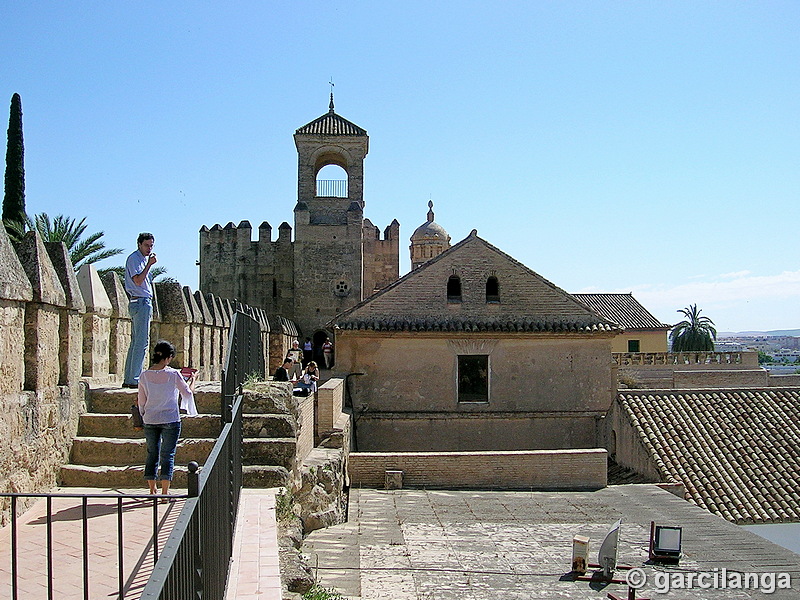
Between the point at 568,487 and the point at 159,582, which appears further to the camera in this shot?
the point at 568,487

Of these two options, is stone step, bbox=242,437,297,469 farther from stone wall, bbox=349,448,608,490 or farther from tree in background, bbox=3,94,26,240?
tree in background, bbox=3,94,26,240

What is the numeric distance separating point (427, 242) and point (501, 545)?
119ft

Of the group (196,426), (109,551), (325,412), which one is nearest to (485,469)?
(325,412)

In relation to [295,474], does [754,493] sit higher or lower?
lower

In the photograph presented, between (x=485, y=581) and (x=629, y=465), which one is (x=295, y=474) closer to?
(x=485, y=581)

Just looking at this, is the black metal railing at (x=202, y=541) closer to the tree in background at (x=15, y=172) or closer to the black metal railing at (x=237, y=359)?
the black metal railing at (x=237, y=359)

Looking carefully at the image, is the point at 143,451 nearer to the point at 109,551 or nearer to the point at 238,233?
the point at 109,551

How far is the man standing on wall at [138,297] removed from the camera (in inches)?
316

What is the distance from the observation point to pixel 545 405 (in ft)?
70.2

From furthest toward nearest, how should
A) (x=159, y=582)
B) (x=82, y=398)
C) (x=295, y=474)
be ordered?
(x=295, y=474)
(x=82, y=398)
(x=159, y=582)

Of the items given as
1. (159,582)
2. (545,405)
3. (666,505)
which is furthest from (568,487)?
(159,582)

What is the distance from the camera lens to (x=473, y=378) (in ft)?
70.0

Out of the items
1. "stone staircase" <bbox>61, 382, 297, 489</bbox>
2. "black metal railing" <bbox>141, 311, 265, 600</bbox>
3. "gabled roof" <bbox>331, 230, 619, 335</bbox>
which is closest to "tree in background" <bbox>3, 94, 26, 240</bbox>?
"gabled roof" <bbox>331, 230, 619, 335</bbox>

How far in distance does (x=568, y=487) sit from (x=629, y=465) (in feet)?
13.3
